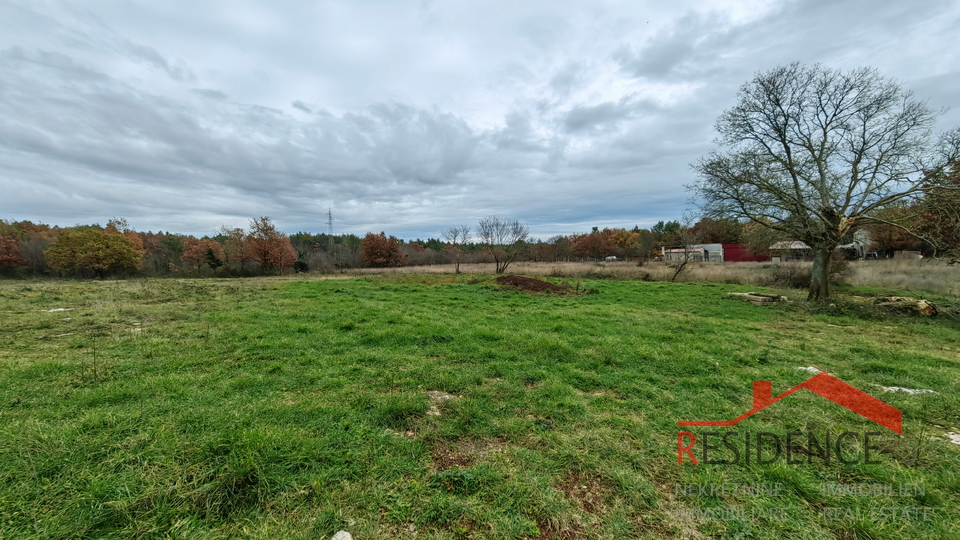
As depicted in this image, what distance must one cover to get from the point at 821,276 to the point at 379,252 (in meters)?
52.0

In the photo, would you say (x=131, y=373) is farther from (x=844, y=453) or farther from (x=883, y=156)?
(x=883, y=156)

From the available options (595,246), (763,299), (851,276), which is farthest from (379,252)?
(851,276)

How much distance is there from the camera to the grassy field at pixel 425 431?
6.81 feet

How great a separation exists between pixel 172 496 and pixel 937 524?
198 inches

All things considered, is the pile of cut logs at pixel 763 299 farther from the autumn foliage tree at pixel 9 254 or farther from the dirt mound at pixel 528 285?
the autumn foliage tree at pixel 9 254

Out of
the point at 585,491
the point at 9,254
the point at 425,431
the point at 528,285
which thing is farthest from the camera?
the point at 9,254

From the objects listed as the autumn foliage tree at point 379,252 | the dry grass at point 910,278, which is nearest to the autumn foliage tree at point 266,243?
the autumn foliage tree at point 379,252

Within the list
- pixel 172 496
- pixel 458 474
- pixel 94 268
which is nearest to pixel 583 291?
pixel 458 474

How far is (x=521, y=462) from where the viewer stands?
2742 mm

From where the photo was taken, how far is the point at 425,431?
10.5 feet

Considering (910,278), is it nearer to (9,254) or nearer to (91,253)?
(91,253)

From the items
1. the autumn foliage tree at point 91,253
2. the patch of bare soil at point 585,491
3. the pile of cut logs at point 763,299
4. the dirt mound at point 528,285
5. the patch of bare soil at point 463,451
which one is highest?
the autumn foliage tree at point 91,253

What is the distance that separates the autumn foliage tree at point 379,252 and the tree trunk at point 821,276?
50.1 metres
